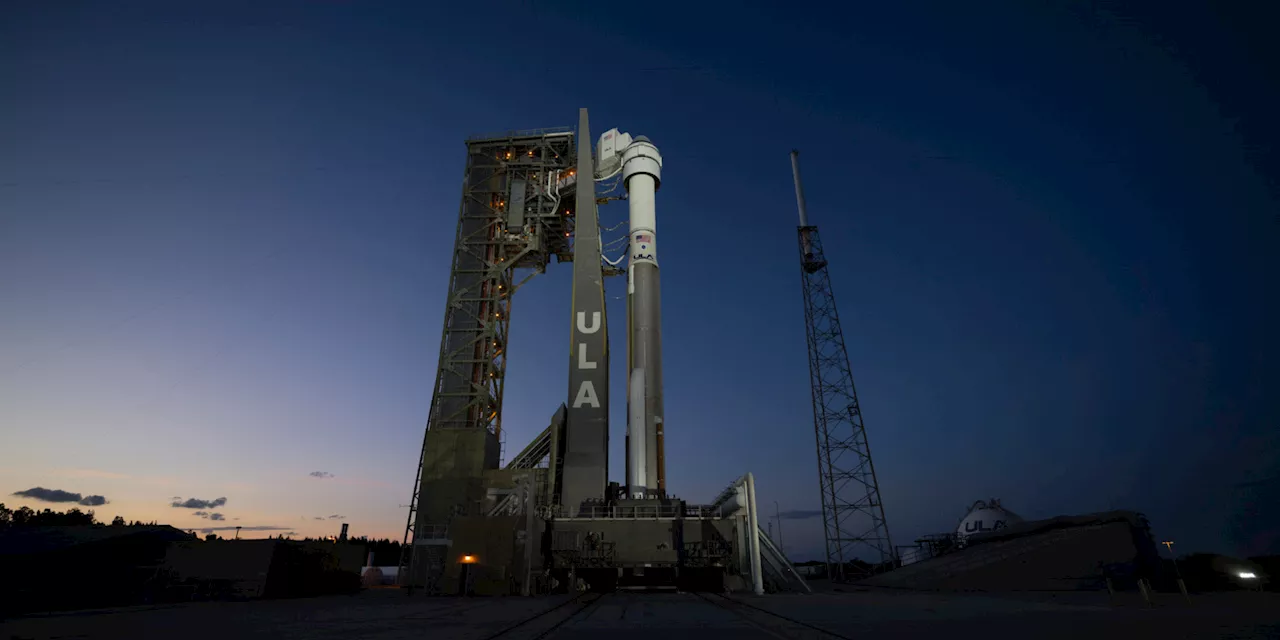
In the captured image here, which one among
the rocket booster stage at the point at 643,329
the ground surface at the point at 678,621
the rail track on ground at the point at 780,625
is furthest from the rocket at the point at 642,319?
the rail track on ground at the point at 780,625

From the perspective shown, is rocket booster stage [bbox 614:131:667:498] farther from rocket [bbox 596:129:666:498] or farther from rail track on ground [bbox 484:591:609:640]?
rail track on ground [bbox 484:591:609:640]

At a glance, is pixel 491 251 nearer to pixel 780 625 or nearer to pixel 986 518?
pixel 780 625

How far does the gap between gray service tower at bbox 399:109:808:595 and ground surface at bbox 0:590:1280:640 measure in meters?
8.82

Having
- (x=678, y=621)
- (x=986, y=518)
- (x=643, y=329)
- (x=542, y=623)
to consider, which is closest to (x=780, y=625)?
(x=678, y=621)

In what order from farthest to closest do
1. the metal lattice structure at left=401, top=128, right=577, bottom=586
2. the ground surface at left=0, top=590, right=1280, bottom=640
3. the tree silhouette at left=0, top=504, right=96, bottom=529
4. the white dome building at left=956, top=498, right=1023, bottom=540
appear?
1. the tree silhouette at left=0, top=504, right=96, bottom=529
2. the white dome building at left=956, top=498, right=1023, bottom=540
3. the metal lattice structure at left=401, top=128, right=577, bottom=586
4. the ground surface at left=0, top=590, right=1280, bottom=640

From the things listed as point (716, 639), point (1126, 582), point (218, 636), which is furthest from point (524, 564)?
point (1126, 582)

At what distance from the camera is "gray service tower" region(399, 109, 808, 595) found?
89.5 feet

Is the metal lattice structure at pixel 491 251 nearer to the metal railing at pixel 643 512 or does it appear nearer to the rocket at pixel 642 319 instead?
the rocket at pixel 642 319

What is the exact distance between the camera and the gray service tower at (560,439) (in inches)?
1074

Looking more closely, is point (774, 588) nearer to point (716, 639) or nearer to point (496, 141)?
point (716, 639)

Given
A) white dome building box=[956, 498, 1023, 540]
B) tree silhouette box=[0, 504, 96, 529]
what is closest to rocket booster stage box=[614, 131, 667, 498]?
white dome building box=[956, 498, 1023, 540]

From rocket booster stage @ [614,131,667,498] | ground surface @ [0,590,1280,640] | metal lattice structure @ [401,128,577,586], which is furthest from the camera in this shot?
metal lattice structure @ [401,128,577,586]

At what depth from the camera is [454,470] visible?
38.4 metres

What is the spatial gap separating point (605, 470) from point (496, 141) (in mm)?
28113
